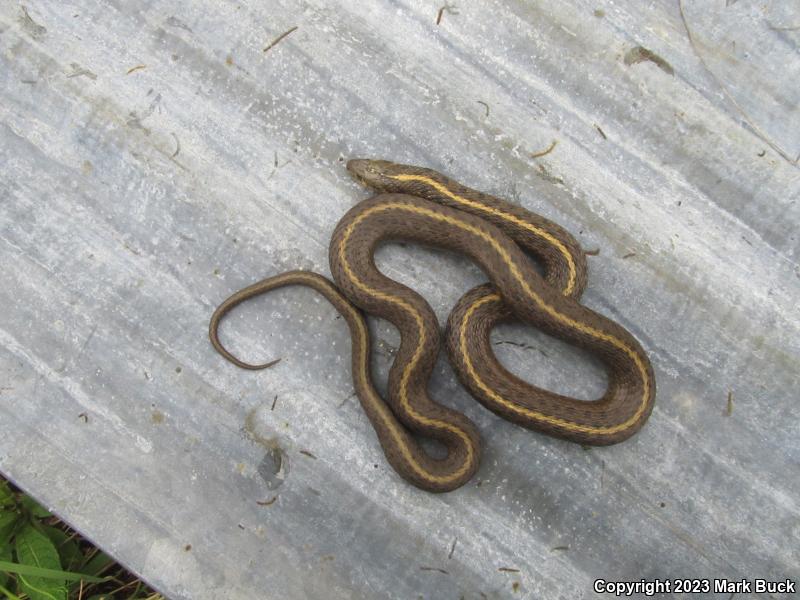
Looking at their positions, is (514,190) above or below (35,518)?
above

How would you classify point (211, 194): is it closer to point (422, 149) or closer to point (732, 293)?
point (422, 149)

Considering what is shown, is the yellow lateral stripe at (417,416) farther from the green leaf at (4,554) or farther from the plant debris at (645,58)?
the green leaf at (4,554)

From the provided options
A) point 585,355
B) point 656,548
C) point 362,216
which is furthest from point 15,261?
point 656,548

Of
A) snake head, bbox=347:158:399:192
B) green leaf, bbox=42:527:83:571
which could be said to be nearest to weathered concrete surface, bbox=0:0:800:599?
snake head, bbox=347:158:399:192

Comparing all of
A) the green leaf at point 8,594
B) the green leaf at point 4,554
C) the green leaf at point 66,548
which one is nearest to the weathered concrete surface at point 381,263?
the green leaf at point 66,548

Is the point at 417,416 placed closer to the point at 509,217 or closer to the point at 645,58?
the point at 509,217

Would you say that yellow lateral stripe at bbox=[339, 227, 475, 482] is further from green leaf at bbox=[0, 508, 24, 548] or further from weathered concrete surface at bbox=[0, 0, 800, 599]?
green leaf at bbox=[0, 508, 24, 548]

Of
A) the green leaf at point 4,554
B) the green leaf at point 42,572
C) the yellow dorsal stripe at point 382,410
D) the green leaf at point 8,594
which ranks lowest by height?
the green leaf at point 8,594
